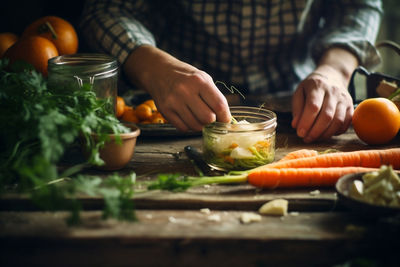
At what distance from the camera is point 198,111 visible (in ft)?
4.18

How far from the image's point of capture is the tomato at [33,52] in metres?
1.55

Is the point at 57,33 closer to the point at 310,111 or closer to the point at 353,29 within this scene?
the point at 310,111

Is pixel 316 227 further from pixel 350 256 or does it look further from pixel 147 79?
pixel 147 79

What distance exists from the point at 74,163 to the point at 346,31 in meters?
1.37

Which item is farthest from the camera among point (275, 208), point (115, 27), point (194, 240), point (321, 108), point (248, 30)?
point (248, 30)

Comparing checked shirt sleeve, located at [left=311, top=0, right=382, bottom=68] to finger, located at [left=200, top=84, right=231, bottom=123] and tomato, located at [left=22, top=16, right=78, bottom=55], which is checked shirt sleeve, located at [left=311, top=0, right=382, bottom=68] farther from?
tomato, located at [left=22, top=16, right=78, bottom=55]

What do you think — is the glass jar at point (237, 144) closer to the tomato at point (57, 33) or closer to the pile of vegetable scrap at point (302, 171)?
the pile of vegetable scrap at point (302, 171)

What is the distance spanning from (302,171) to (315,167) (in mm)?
107

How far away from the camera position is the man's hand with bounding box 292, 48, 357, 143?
1443 mm

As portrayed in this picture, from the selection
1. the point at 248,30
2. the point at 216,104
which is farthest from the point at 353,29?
the point at 216,104

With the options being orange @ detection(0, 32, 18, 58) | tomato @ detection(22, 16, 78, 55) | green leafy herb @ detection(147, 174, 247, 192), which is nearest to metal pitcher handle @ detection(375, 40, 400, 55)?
green leafy herb @ detection(147, 174, 247, 192)

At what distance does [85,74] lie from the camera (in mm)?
1312

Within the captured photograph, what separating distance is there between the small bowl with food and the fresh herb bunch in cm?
60

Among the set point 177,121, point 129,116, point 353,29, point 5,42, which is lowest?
point 129,116
